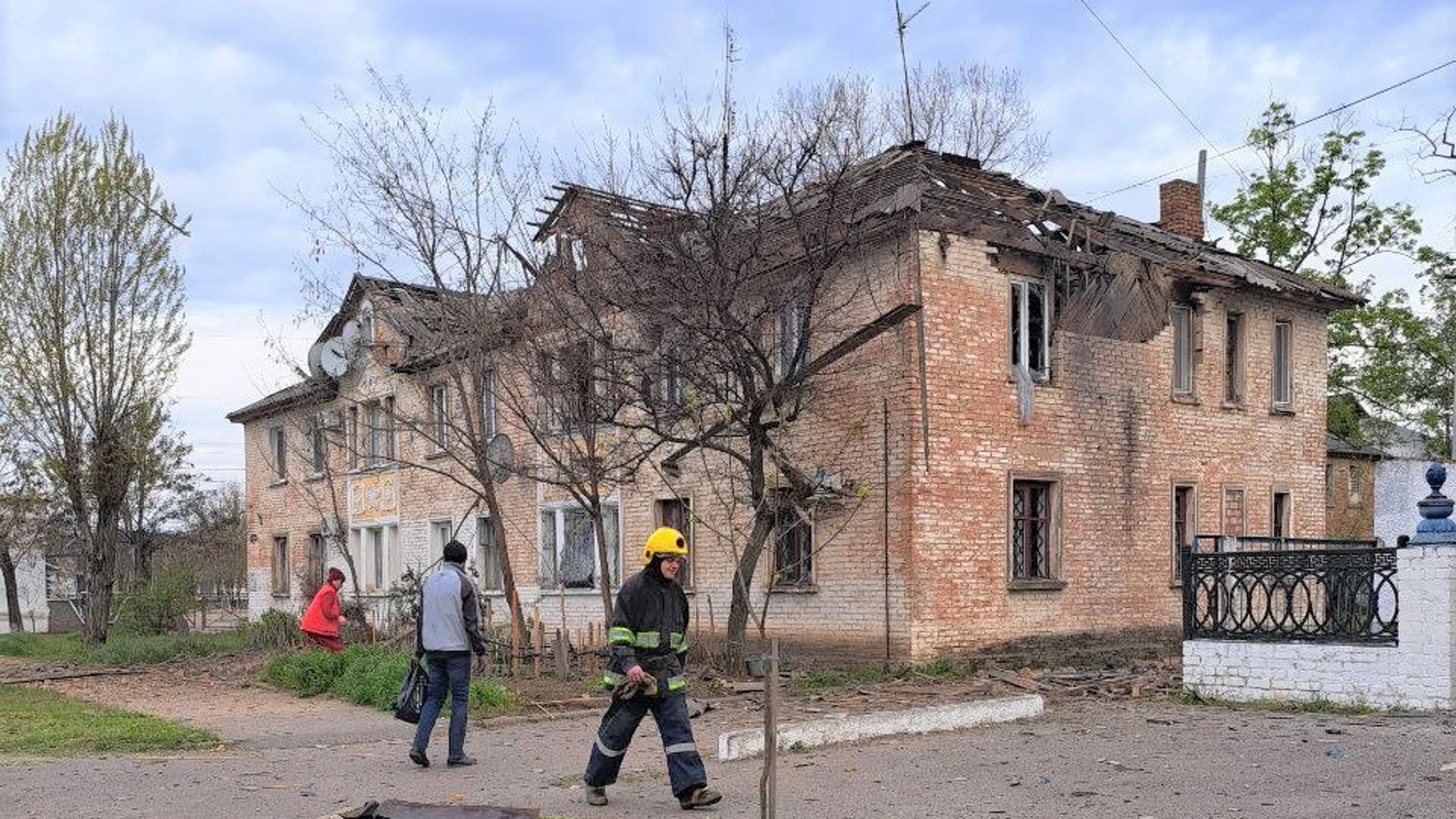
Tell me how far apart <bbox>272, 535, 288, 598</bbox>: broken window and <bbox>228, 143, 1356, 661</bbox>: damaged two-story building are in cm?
1253

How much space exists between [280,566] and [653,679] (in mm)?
28765

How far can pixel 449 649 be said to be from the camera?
1041cm

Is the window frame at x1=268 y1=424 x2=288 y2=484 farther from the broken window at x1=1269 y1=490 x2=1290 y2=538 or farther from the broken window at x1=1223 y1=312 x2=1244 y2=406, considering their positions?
the broken window at x1=1269 y1=490 x2=1290 y2=538

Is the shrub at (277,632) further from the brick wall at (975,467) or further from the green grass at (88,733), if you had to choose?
the green grass at (88,733)

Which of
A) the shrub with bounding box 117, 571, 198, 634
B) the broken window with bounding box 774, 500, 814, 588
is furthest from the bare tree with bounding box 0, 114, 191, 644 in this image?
the broken window with bounding box 774, 500, 814, 588

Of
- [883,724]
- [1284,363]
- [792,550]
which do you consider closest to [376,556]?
[792,550]

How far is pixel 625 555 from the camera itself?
72.0 ft

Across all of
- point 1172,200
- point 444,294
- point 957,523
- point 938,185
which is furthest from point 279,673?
point 1172,200

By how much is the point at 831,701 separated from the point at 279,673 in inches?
300

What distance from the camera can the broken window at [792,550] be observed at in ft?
58.6

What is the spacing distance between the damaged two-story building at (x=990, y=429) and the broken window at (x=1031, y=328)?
0.04m

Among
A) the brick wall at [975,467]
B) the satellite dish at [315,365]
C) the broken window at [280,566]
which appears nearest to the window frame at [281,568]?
the broken window at [280,566]

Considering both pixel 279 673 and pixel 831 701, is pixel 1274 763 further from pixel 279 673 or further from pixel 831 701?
pixel 279 673

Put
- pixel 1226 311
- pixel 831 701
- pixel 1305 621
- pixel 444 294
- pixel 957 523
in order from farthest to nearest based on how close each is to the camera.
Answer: pixel 1226 311 → pixel 444 294 → pixel 957 523 → pixel 831 701 → pixel 1305 621
